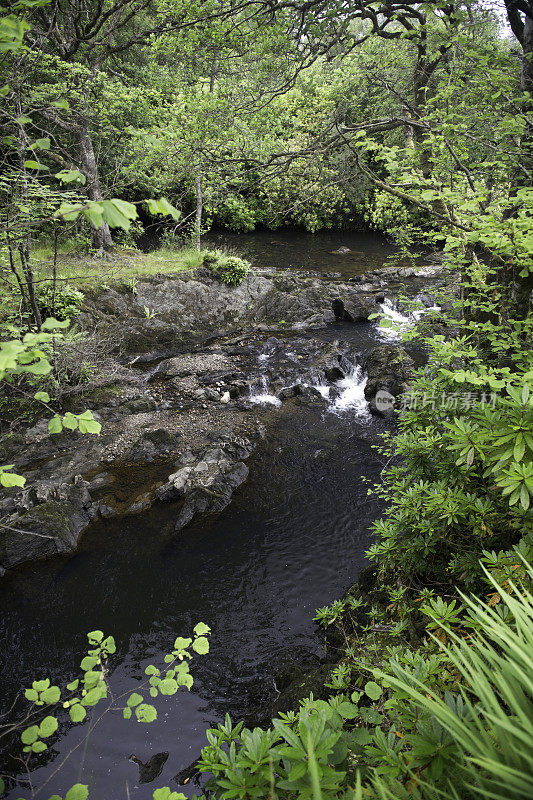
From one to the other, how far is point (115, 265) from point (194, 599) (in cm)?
1081

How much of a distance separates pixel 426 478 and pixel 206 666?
3.33 m

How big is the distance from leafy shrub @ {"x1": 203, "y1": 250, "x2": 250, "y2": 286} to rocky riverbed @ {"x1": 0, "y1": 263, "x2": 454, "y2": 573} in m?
0.30

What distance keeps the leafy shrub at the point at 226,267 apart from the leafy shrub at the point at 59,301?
5052mm

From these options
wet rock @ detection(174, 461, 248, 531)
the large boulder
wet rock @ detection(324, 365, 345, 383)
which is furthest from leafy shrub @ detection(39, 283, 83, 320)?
the large boulder

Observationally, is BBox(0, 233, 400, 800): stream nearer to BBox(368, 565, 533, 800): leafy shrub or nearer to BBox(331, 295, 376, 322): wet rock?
BBox(368, 565, 533, 800): leafy shrub

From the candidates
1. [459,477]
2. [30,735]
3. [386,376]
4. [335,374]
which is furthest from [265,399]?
[30,735]

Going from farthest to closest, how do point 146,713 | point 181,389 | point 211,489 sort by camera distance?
point 181,389 < point 211,489 < point 146,713

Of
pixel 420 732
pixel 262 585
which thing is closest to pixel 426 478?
pixel 420 732

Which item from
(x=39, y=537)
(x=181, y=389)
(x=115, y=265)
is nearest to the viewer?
(x=39, y=537)

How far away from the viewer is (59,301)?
29.8 ft

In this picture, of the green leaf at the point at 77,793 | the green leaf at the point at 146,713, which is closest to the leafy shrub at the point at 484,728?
the green leaf at the point at 77,793

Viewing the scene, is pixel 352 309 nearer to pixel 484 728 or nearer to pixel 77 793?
pixel 484 728

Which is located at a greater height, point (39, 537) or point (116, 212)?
point (116, 212)

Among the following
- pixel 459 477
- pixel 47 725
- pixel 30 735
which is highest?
pixel 459 477
